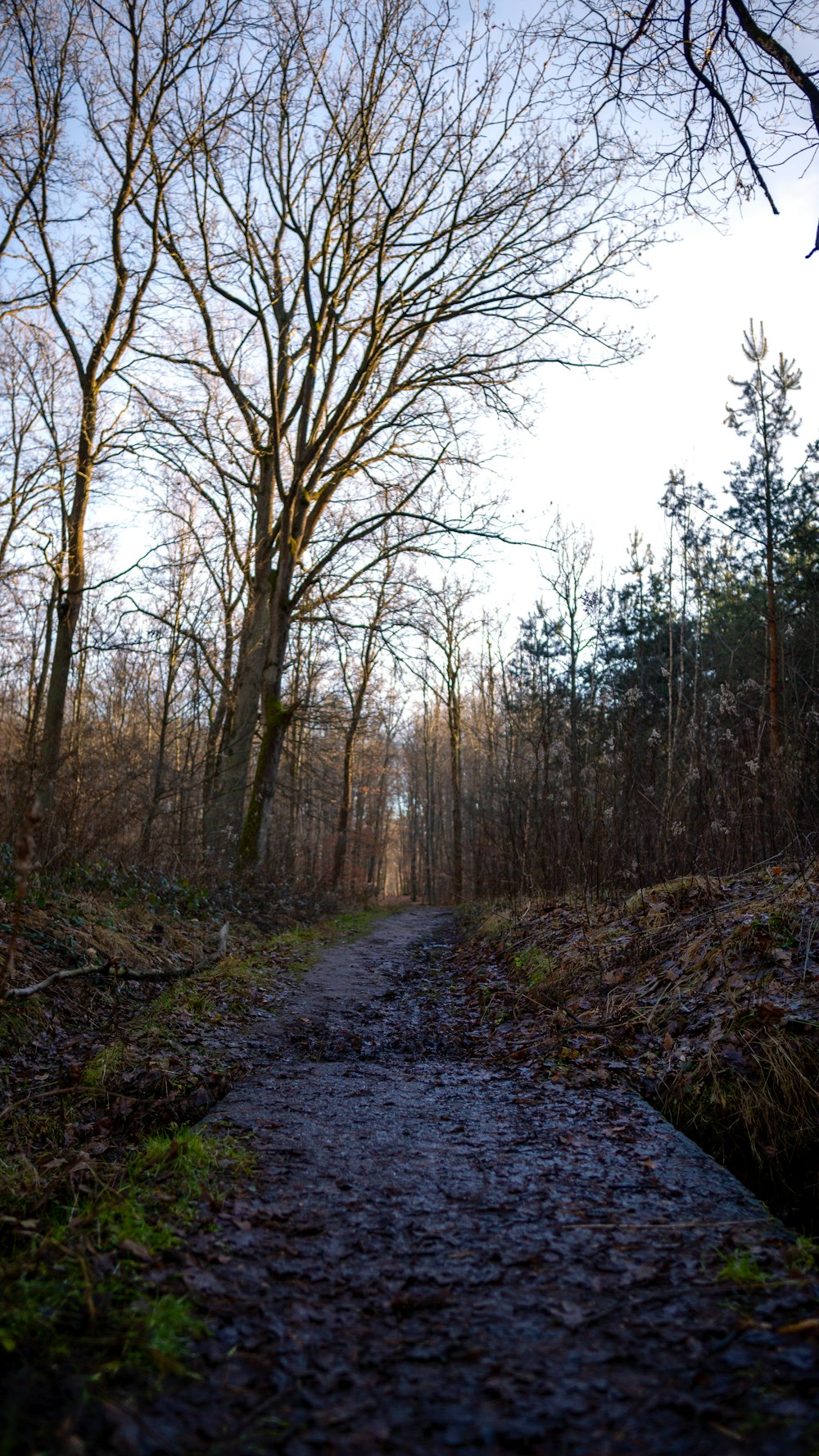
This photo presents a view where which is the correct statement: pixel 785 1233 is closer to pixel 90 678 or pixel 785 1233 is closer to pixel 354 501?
pixel 354 501

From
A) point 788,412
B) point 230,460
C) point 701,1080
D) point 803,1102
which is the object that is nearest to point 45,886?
point 701,1080

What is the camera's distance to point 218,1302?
2254 mm

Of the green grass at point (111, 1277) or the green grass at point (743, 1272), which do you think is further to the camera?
the green grass at point (743, 1272)

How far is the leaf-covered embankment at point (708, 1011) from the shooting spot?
3.77m

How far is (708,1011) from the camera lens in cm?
463

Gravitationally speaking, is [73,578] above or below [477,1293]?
above

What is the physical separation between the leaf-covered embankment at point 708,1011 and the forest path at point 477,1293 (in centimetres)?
42

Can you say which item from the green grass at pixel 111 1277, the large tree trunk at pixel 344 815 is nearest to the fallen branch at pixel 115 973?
the green grass at pixel 111 1277

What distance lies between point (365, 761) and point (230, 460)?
63.2ft

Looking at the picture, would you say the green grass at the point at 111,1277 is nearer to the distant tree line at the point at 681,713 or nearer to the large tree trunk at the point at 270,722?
the distant tree line at the point at 681,713

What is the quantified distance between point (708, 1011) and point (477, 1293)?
2715mm

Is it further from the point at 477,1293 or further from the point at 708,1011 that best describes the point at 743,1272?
the point at 708,1011

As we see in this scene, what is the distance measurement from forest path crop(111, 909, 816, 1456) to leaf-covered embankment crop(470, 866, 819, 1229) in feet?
1.36

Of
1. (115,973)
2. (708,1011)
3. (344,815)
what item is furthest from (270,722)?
(708,1011)
